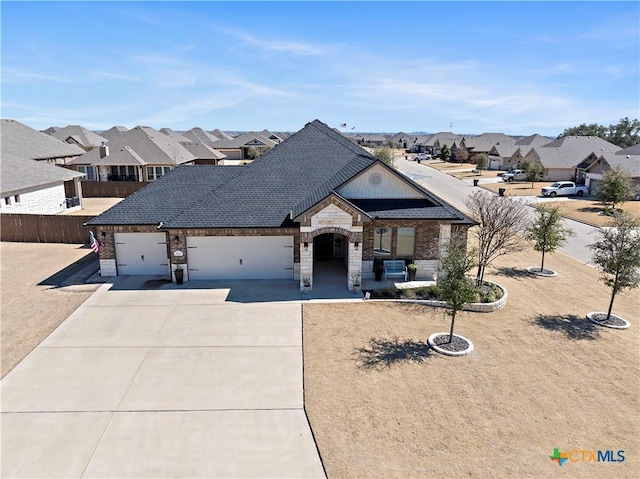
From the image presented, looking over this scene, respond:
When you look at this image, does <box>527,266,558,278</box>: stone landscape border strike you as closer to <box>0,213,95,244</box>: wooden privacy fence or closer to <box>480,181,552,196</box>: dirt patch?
<box>0,213,95,244</box>: wooden privacy fence

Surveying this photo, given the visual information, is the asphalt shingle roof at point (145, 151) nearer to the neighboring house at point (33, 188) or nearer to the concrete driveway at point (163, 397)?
the neighboring house at point (33, 188)

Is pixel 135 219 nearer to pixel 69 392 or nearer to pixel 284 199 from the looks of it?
pixel 284 199

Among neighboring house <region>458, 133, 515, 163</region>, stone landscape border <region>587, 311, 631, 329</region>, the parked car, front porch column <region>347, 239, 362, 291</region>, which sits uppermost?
neighboring house <region>458, 133, 515, 163</region>

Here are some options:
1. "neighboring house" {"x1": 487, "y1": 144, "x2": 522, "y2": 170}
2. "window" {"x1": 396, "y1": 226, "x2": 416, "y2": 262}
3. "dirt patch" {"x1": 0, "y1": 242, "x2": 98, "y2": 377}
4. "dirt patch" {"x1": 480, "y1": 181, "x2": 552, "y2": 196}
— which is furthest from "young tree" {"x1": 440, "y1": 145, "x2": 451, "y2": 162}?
"dirt patch" {"x1": 0, "y1": 242, "x2": 98, "y2": 377}

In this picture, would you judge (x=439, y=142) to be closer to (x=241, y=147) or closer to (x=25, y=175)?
(x=241, y=147)

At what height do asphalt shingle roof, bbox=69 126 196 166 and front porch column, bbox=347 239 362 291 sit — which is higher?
asphalt shingle roof, bbox=69 126 196 166

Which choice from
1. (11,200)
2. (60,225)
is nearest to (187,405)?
(60,225)
